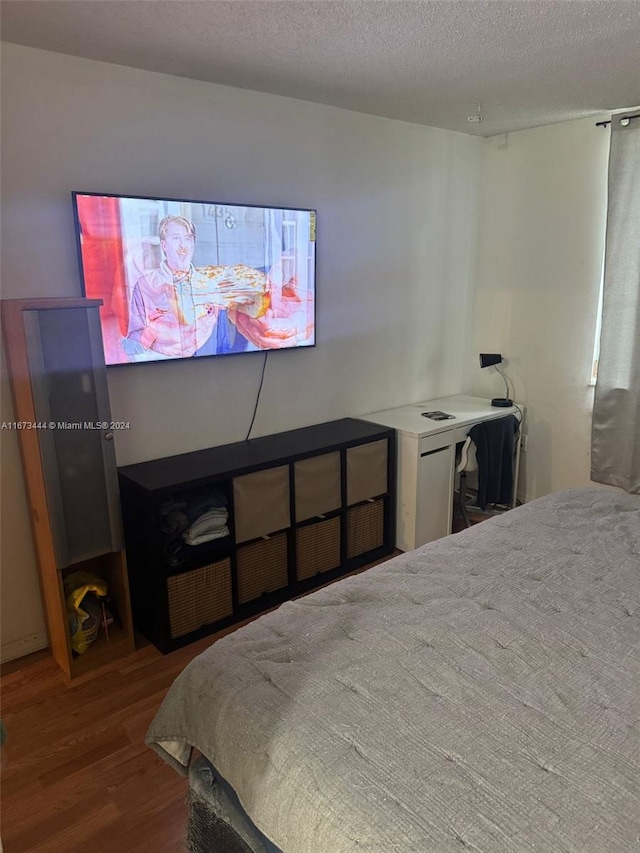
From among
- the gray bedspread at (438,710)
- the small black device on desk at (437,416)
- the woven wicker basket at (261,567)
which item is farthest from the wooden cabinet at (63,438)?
the small black device on desk at (437,416)

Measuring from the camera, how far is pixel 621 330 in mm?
3447

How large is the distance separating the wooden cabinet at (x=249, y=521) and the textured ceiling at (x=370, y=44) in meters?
1.69

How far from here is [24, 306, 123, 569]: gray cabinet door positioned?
2.26m

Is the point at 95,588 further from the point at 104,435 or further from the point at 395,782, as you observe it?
the point at 395,782

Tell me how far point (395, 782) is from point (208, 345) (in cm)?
216

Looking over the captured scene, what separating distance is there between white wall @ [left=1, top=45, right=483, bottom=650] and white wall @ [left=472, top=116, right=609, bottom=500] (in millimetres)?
178

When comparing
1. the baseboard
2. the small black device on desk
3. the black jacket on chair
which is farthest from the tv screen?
the baseboard

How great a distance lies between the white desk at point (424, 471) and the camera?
133 inches

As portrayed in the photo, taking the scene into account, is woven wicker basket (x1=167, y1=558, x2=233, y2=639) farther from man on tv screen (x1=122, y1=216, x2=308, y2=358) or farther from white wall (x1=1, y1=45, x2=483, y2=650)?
man on tv screen (x1=122, y1=216, x2=308, y2=358)

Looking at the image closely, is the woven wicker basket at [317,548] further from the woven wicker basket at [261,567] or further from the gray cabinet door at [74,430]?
the gray cabinet door at [74,430]

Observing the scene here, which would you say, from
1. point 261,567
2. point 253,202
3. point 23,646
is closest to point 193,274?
point 253,202

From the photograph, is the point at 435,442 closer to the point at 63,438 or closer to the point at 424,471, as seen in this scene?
the point at 424,471

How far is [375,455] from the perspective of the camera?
3.33 meters

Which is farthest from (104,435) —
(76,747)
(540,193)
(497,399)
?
(540,193)
